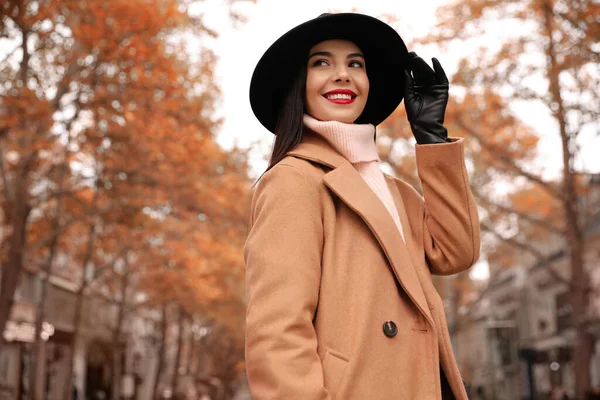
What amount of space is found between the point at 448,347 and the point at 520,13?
418 inches

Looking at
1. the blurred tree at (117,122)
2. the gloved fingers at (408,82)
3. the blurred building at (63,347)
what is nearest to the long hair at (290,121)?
the gloved fingers at (408,82)

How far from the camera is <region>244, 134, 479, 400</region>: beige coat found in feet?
6.22

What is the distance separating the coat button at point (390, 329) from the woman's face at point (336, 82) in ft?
2.20

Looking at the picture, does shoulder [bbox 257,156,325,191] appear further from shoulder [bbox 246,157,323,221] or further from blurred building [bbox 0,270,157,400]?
blurred building [bbox 0,270,157,400]

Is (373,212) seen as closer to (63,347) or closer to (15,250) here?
(15,250)

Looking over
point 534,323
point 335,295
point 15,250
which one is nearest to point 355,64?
point 335,295

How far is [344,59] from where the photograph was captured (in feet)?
7.96

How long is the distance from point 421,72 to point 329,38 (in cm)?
30

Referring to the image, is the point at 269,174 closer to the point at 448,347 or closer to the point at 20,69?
the point at 448,347

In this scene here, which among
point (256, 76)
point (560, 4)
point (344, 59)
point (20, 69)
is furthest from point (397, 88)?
point (20, 69)

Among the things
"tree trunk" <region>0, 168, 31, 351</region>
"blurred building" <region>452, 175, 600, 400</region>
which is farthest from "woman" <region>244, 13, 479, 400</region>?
"blurred building" <region>452, 175, 600, 400</region>

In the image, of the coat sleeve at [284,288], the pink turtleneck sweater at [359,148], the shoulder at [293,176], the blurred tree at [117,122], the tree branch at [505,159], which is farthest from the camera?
the tree branch at [505,159]

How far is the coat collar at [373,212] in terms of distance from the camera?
2086 mm

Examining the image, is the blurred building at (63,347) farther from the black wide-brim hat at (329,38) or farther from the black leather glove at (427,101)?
the black leather glove at (427,101)
